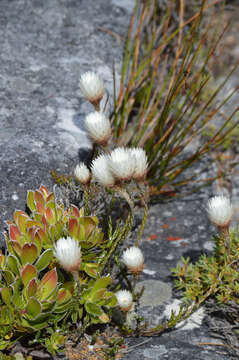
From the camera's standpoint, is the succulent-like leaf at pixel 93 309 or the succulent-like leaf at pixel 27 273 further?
the succulent-like leaf at pixel 93 309

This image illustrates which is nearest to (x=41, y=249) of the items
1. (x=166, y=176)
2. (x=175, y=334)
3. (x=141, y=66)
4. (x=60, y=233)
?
(x=60, y=233)

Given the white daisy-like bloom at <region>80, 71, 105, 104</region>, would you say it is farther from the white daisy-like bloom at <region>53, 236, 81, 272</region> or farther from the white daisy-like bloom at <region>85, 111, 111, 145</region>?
the white daisy-like bloom at <region>53, 236, 81, 272</region>

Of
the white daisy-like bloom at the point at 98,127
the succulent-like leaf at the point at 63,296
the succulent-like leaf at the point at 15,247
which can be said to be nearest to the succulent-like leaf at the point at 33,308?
the succulent-like leaf at the point at 63,296

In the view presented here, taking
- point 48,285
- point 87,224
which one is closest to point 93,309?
point 48,285

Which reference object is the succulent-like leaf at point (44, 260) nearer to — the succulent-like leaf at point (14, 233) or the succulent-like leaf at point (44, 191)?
the succulent-like leaf at point (14, 233)

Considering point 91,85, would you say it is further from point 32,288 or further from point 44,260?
point 32,288

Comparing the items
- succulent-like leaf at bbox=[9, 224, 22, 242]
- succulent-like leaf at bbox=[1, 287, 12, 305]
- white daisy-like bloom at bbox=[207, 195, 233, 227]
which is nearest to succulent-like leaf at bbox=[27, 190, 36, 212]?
succulent-like leaf at bbox=[9, 224, 22, 242]
